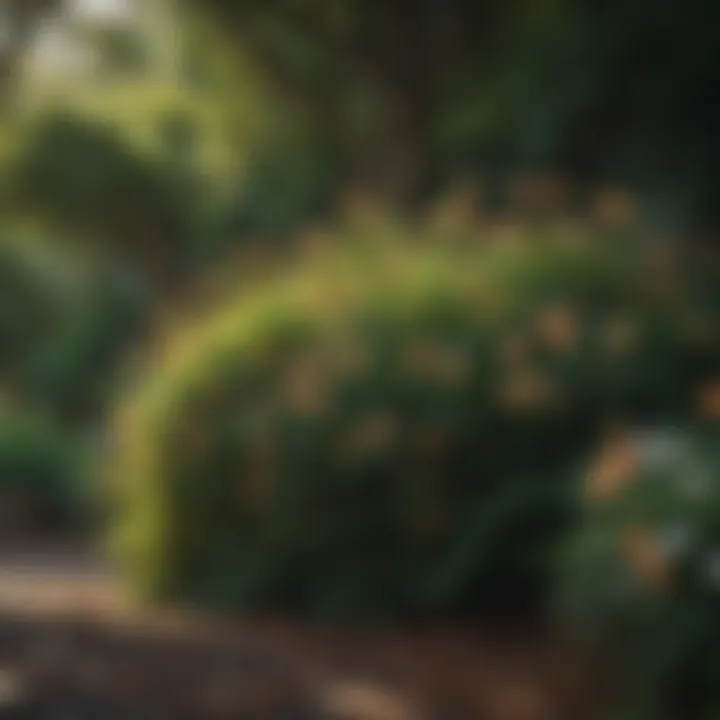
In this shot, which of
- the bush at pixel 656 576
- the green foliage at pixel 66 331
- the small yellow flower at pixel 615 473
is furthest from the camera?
the green foliage at pixel 66 331

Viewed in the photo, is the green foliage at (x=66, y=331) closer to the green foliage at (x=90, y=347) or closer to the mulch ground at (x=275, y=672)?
the green foliage at (x=90, y=347)

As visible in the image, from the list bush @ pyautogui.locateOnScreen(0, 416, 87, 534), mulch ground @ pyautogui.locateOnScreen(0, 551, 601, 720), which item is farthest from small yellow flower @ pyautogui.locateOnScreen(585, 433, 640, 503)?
bush @ pyautogui.locateOnScreen(0, 416, 87, 534)

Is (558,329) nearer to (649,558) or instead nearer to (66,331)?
(649,558)

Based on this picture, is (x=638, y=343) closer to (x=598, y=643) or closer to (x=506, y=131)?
(x=598, y=643)

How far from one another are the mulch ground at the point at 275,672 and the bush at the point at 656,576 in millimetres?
568

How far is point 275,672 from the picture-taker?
8.10 m

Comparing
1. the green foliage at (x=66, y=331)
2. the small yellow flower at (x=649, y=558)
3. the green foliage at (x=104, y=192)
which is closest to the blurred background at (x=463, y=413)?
the small yellow flower at (x=649, y=558)

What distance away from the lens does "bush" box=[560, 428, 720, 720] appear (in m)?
5.87

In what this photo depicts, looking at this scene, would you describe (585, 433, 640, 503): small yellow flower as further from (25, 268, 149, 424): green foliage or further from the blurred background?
(25, 268, 149, 424): green foliage

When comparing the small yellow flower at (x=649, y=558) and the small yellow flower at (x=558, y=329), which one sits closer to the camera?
the small yellow flower at (x=649, y=558)

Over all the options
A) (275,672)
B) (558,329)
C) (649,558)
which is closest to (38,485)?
(558,329)

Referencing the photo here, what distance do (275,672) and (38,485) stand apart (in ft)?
37.5

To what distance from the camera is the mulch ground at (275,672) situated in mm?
7426

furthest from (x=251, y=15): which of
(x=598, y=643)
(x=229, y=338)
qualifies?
(x=598, y=643)
